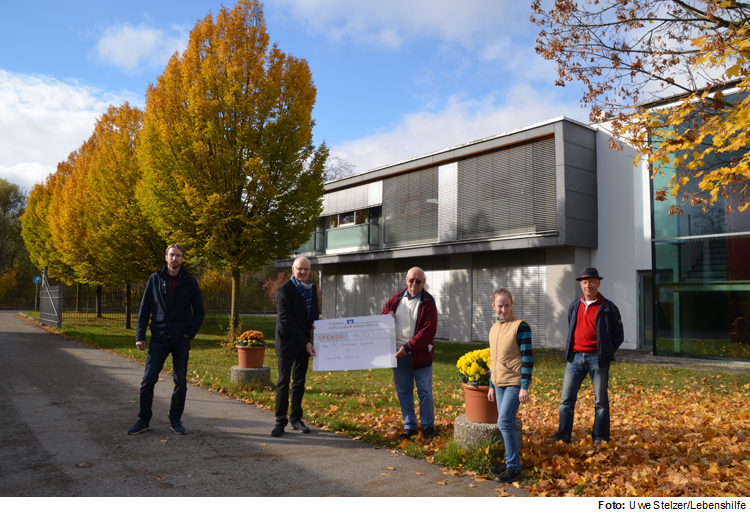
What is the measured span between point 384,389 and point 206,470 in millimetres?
5090

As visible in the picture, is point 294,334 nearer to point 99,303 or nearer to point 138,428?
point 138,428

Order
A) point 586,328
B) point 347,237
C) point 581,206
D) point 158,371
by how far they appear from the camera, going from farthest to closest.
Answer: point 347,237
point 581,206
point 158,371
point 586,328

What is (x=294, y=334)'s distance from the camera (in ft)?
18.9

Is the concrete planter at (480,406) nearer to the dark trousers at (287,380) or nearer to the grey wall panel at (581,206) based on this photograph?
the dark trousers at (287,380)

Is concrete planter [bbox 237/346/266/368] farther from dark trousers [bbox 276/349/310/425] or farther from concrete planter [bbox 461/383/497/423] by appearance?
concrete planter [bbox 461/383/497/423]

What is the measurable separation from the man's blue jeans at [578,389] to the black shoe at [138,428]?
4717mm

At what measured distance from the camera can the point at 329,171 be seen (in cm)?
4356

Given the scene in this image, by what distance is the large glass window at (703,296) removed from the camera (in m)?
12.6

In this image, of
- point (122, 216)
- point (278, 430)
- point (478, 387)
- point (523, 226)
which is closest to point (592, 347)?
point (478, 387)

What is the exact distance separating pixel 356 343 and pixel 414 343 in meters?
0.75

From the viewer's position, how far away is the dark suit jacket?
18.9 feet

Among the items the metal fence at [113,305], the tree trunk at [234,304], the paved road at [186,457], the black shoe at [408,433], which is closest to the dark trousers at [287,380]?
the paved road at [186,457]

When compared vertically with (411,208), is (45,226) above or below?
above

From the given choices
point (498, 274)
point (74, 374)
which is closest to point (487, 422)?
point (74, 374)
